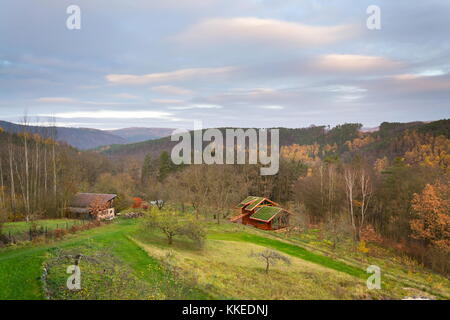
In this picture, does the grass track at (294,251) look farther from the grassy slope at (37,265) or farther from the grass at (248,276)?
the grassy slope at (37,265)

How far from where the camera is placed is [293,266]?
71.7ft

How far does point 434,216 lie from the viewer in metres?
29.8

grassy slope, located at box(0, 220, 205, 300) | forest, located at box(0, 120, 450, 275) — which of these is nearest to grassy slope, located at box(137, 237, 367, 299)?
grassy slope, located at box(0, 220, 205, 300)

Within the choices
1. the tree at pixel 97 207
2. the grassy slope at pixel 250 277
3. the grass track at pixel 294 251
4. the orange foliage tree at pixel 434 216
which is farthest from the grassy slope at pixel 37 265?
the orange foliage tree at pixel 434 216

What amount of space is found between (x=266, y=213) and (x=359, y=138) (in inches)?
4184

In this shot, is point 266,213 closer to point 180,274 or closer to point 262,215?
point 262,215

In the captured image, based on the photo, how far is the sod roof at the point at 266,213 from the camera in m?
42.9

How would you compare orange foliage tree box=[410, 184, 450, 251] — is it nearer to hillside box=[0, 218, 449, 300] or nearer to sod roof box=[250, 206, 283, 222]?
hillside box=[0, 218, 449, 300]

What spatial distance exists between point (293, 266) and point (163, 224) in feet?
36.2

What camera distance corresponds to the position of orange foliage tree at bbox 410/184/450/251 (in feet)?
93.9

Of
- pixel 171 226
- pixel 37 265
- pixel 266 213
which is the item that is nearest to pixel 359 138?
pixel 266 213

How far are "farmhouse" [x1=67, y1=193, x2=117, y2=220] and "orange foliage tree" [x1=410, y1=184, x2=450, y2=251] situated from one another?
37.5 meters
